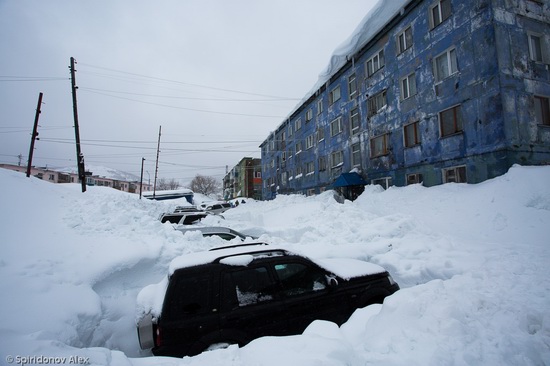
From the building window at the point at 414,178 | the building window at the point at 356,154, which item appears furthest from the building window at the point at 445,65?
the building window at the point at 356,154

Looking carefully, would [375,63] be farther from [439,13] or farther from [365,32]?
[439,13]

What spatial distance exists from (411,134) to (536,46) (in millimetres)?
6585

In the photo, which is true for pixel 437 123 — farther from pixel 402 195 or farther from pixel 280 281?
pixel 280 281

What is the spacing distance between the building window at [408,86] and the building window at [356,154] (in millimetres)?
5253

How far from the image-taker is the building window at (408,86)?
51.2 ft

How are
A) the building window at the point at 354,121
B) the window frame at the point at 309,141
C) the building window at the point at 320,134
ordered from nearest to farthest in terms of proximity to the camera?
the building window at the point at 354,121 → the building window at the point at 320,134 → the window frame at the point at 309,141

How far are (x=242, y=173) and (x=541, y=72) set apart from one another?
209 feet

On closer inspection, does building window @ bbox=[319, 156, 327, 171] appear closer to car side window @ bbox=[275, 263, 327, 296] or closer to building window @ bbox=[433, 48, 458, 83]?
building window @ bbox=[433, 48, 458, 83]

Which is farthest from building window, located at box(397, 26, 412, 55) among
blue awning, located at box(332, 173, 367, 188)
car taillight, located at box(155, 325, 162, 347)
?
car taillight, located at box(155, 325, 162, 347)

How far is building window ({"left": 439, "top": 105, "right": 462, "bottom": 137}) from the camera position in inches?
506

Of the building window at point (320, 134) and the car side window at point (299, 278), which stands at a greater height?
the building window at point (320, 134)

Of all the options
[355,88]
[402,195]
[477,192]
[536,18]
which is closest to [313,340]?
[477,192]

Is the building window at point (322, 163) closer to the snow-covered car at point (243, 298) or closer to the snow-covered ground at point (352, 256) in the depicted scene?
the snow-covered ground at point (352, 256)

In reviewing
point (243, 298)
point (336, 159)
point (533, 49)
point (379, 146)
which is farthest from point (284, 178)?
point (243, 298)
